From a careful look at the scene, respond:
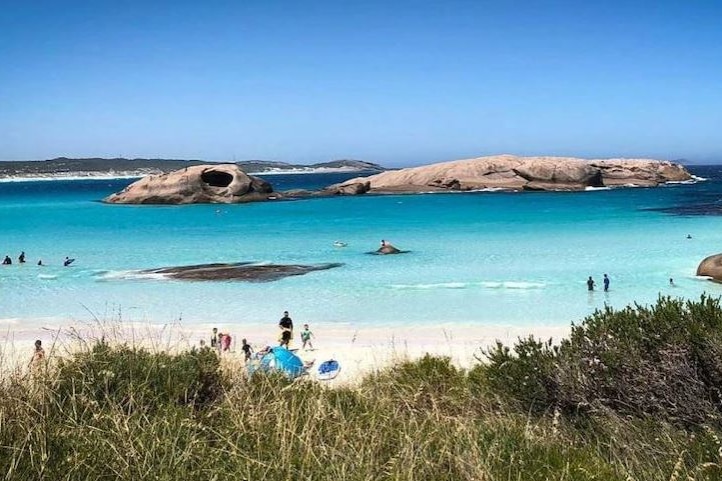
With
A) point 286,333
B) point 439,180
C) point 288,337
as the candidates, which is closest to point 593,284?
point 288,337

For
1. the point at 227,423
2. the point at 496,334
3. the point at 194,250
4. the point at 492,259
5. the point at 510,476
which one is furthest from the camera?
the point at 194,250

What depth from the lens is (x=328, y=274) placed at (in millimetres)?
26688

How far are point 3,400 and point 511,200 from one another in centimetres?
6552

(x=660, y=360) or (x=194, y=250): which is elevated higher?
(x=660, y=360)

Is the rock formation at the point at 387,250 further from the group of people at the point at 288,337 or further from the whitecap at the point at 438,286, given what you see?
the group of people at the point at 288,337

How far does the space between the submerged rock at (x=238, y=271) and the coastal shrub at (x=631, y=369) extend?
19680 mm

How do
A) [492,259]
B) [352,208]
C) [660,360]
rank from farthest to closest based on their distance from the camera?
[352,208] → [492,259] → [660,360]

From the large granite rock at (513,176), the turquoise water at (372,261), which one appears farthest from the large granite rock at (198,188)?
the large granite rock at (513,176)

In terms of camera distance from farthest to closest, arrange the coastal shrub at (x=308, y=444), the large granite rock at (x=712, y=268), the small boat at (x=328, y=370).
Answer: the large granite rock at (x=712, y=268) → the small boat at (x=328, y=370) → the coastal shrub at (x=308, y=444)

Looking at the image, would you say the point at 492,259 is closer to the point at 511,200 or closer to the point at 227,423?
the point at 227,423

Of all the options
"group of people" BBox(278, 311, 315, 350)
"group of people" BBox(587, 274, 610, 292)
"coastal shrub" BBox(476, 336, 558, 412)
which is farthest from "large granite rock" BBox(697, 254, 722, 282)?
"coastal shrub" BBox(476, 336, 558, 412)

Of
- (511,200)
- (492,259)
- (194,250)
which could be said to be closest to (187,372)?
(492,259)

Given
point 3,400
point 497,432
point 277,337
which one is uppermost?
point 3,400

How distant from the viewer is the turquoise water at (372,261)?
20.8 metres
